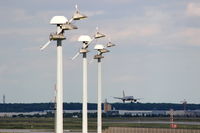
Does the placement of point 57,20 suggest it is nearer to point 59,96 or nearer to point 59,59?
point 59,59

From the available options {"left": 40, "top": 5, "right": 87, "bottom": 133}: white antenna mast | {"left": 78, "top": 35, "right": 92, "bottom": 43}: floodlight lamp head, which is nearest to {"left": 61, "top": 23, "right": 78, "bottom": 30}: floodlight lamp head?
{"left": 40, "top": 5, "right": 87, "bottom": 133}: white antenna mast

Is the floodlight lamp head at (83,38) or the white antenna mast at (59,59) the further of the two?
the floodlight lamp head at (83,38)

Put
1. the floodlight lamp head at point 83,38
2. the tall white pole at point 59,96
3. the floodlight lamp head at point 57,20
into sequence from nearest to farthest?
the tall white pole at point 59,96 → the floodlight lamp head at point 57,20 → the floodlight lamp head at point 83,38

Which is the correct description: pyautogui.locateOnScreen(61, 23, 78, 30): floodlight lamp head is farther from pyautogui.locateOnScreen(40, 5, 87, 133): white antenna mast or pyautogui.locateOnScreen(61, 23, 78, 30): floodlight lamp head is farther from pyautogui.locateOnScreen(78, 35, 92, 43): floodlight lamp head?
pyautogui.locateOnScreen(78, 35, 92, 43): floodlight lamp head

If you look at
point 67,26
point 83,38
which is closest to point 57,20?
point 67,26

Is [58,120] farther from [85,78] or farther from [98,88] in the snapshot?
[98,88]

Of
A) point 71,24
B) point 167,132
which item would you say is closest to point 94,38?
point 71,24

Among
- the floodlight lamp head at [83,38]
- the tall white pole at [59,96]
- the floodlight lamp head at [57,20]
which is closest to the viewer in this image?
the tall white pole at [59,96]

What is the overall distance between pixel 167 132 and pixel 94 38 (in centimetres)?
3658

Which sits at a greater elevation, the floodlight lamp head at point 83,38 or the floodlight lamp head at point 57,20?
the floodlight lamp head at point 83,38

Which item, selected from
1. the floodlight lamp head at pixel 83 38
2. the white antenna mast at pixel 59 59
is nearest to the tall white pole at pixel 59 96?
the white antenna mast at pixel 59 59

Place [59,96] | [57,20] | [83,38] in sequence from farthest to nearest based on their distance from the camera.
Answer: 1. [83,38]
2. [57,20]
3. [59,96]

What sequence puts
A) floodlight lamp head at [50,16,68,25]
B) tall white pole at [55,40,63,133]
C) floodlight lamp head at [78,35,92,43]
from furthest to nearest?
floodlight lamp head at [78,35,92,43]
floodlight lamp head at [50,16,68,25]
tall white pole at [55,40,63,133]

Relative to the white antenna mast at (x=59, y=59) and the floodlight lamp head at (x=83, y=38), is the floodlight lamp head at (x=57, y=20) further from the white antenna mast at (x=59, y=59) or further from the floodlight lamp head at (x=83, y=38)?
the floodlight lamp head at (x=83, y=38)
